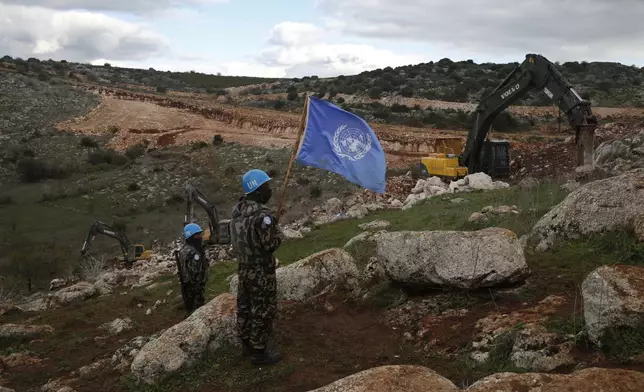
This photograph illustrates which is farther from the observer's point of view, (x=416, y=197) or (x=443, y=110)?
(x=443, y=110)

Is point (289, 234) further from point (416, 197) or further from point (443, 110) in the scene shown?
point (443, 110)

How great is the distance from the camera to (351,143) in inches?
320

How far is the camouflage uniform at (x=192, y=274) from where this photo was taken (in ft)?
28.3

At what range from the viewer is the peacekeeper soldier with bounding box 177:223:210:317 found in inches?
339

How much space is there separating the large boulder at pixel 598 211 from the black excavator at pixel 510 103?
30.5ft

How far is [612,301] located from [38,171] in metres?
29.5

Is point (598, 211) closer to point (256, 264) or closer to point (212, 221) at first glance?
point (256, 264)

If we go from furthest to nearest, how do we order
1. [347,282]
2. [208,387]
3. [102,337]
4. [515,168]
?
[515,168], [102,337], [347,282], [208,387]

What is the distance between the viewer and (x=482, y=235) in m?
6.36

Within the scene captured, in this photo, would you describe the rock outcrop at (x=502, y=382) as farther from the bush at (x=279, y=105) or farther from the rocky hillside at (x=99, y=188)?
the bush at (x=279, y=105)

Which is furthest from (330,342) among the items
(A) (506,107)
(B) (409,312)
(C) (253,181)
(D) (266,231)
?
(A) (506,107)

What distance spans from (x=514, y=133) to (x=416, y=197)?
16931 millimetres

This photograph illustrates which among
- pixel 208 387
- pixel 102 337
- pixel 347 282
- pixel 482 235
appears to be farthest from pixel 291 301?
pixel 102 337

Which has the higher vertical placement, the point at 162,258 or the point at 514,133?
the point at 514,133
